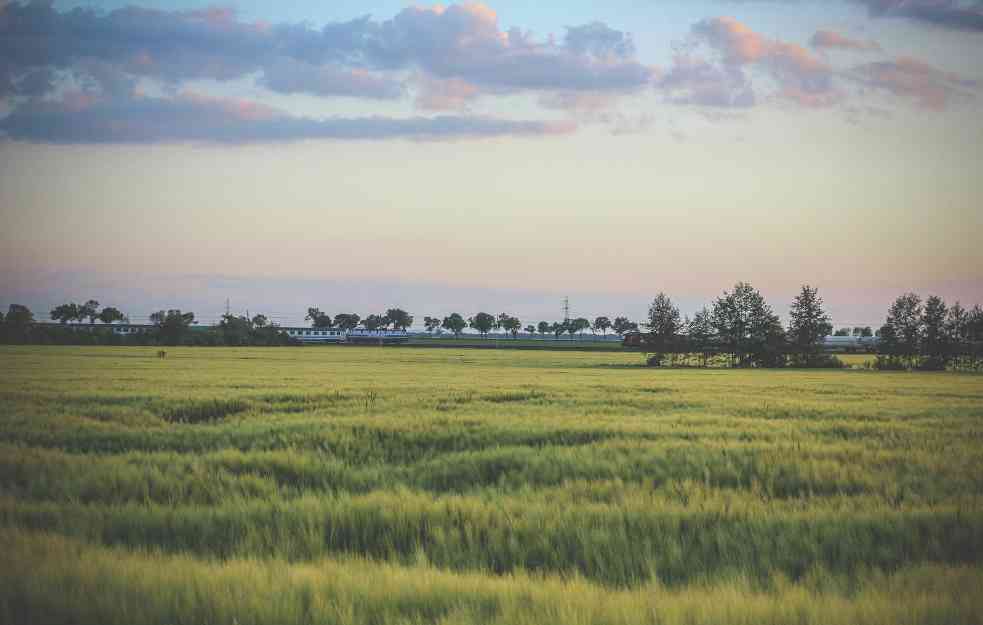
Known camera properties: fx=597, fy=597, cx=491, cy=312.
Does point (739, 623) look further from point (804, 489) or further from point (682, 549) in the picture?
point (804, 489)

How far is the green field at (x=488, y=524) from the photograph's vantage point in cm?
348

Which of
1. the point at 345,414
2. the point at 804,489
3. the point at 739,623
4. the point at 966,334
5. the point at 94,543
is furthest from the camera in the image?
the point at 966,334

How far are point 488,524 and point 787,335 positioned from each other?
3712 inches

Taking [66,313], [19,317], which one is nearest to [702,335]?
[19,317]

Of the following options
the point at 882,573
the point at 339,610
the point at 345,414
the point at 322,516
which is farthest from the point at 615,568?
the point at 345,414

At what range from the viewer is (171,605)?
3428 mm

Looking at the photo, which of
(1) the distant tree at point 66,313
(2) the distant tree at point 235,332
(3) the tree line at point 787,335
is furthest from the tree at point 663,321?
(1) the distant tree at point 66,313

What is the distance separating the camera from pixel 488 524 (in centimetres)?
565

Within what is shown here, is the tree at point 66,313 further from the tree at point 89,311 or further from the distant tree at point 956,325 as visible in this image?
the distant tree at point 956,325

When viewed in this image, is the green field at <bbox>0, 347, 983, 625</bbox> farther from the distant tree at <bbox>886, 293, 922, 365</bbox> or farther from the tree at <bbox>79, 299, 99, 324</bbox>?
the tree at <bbox>79, 299, 99, 324</bbox>

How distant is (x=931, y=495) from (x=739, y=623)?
465 cm

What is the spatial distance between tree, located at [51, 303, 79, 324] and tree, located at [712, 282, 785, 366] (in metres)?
191

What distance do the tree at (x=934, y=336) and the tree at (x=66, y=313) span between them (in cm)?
21666

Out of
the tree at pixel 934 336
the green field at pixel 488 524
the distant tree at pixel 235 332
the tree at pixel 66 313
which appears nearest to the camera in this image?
the green field at pixel 488 524
